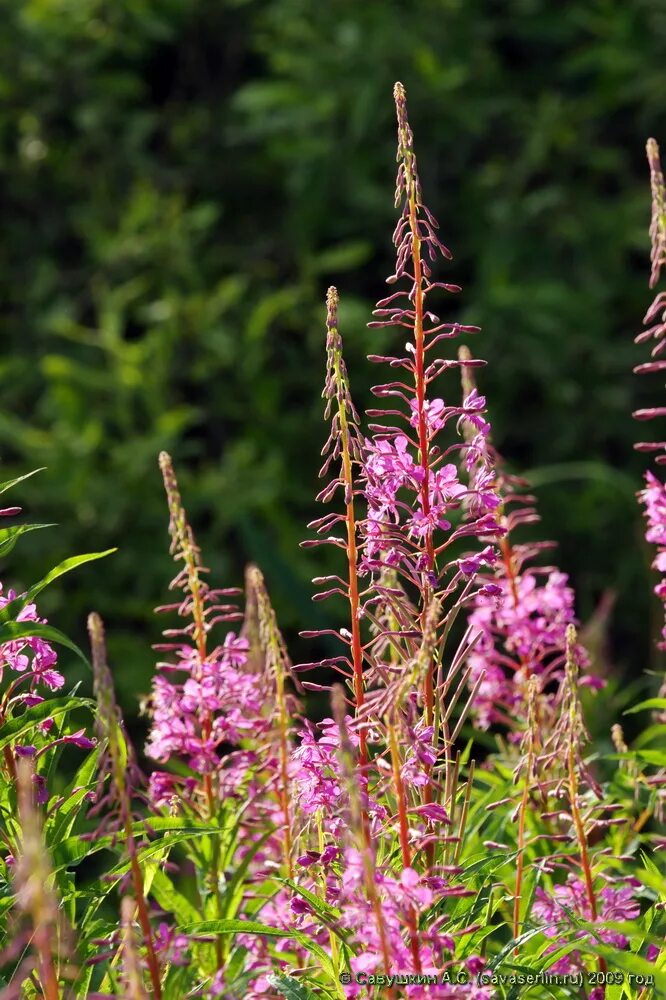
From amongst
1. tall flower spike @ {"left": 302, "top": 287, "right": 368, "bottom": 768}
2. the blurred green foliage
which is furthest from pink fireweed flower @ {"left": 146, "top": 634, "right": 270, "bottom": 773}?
the blurred green foliage

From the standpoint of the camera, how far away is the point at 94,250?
19.6ft

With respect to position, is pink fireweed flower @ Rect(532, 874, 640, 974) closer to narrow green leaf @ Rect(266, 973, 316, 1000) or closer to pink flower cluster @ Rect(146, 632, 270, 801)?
narrow green leaf @ Rect(266, 973, 316, 1000)

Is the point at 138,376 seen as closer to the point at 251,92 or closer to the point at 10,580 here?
the point at 10,580

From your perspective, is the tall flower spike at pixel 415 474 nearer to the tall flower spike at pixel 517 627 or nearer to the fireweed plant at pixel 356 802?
the fireweed plant at pixel 356 802

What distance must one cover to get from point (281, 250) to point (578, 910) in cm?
483

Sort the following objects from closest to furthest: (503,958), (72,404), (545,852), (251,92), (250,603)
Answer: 1. (503,958)
2. (545,852)
3. (250,603)
4. (72,404)
5. (251,92)

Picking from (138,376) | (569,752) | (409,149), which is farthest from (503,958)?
(138,376)

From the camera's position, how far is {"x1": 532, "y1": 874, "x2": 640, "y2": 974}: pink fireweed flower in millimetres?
1820

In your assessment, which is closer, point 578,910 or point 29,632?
point 29,632

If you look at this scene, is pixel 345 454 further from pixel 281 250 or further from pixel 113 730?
pixel 281 250

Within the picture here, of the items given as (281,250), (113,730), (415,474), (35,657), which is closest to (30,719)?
(35,657)

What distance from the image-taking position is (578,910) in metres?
1.90

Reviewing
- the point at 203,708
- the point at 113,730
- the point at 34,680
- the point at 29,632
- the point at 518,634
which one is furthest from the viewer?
the point at 518,634

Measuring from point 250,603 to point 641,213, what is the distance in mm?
4192
